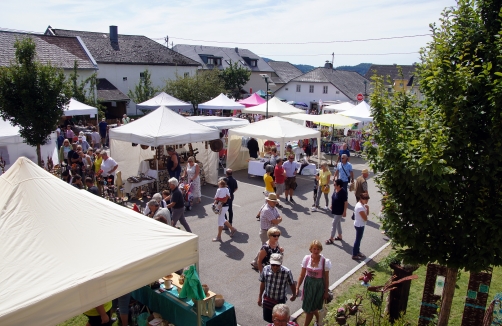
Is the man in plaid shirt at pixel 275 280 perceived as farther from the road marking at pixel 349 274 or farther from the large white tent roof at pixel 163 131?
the large white tent roof at pixel 163 131

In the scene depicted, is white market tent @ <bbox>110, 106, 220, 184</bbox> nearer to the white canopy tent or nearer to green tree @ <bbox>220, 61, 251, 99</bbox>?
the white canopy tent

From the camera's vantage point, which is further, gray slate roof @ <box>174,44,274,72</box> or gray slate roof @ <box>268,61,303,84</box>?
gray slate roof @ <box>268,61,303,84</box>

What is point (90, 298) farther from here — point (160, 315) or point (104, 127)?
point (104, 127)

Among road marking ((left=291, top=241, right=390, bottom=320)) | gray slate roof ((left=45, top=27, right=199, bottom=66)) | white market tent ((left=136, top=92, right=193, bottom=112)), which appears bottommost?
road marking ((left=291, top=241, right=390, bottom=320))

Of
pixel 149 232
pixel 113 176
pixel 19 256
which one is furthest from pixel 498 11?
pixel 113 176

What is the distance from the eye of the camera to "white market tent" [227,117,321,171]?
13.9m

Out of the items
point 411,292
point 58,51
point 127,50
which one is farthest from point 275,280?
point 127,50

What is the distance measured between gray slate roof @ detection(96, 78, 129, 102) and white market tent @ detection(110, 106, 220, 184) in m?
20.1

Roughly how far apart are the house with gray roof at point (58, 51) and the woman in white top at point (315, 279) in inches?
967

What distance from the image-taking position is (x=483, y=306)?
17.2 ft

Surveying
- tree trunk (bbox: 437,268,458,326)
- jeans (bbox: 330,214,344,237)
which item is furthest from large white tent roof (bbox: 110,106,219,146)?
tree trunk (bbox: 437,268,458,326)

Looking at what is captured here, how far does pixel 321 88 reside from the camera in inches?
1892

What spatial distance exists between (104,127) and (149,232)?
18010 millimetres

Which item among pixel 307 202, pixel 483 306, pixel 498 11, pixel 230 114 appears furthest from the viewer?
pixel 230 114
